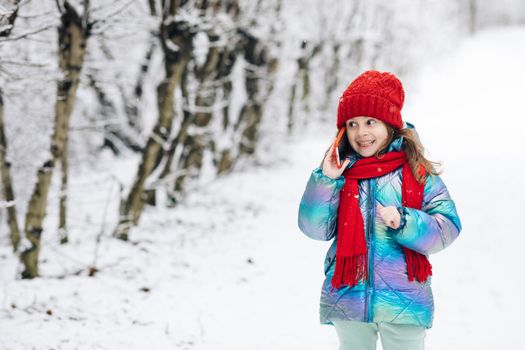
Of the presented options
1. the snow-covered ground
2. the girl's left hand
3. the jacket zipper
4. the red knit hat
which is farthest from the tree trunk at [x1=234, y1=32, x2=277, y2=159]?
the girl's left hand

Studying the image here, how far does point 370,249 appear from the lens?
2.17m

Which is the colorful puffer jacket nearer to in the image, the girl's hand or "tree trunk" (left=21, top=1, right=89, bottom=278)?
the girl's hand

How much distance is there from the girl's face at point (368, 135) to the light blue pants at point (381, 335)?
2.59 feet

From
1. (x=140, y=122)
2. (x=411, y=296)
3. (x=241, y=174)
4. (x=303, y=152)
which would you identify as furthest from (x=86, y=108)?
(x=411, y=296)

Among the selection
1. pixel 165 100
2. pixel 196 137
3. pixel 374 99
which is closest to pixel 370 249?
pixel 374 99

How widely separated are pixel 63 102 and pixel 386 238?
379 centimetres

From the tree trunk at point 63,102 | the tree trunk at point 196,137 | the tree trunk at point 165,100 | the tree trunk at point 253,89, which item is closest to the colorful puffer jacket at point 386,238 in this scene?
the tree trunk at point 63,102

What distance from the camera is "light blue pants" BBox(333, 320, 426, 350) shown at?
2.12 metres

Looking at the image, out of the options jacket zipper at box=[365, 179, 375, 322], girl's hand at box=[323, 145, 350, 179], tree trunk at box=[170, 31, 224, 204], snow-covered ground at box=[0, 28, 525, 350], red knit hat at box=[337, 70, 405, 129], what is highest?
tree trunk at box=[170, 31, 224, 204]

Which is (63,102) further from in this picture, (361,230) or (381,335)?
(381,335)

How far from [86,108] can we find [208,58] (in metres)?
4.44

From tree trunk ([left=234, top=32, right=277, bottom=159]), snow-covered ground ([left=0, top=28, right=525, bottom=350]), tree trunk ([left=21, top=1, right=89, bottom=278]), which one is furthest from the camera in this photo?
tree trunk ([left=234, top=32, right=277, bottom=159])

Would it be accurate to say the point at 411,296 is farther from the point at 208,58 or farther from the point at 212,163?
the point at 212,163

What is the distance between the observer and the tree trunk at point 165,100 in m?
6.35
